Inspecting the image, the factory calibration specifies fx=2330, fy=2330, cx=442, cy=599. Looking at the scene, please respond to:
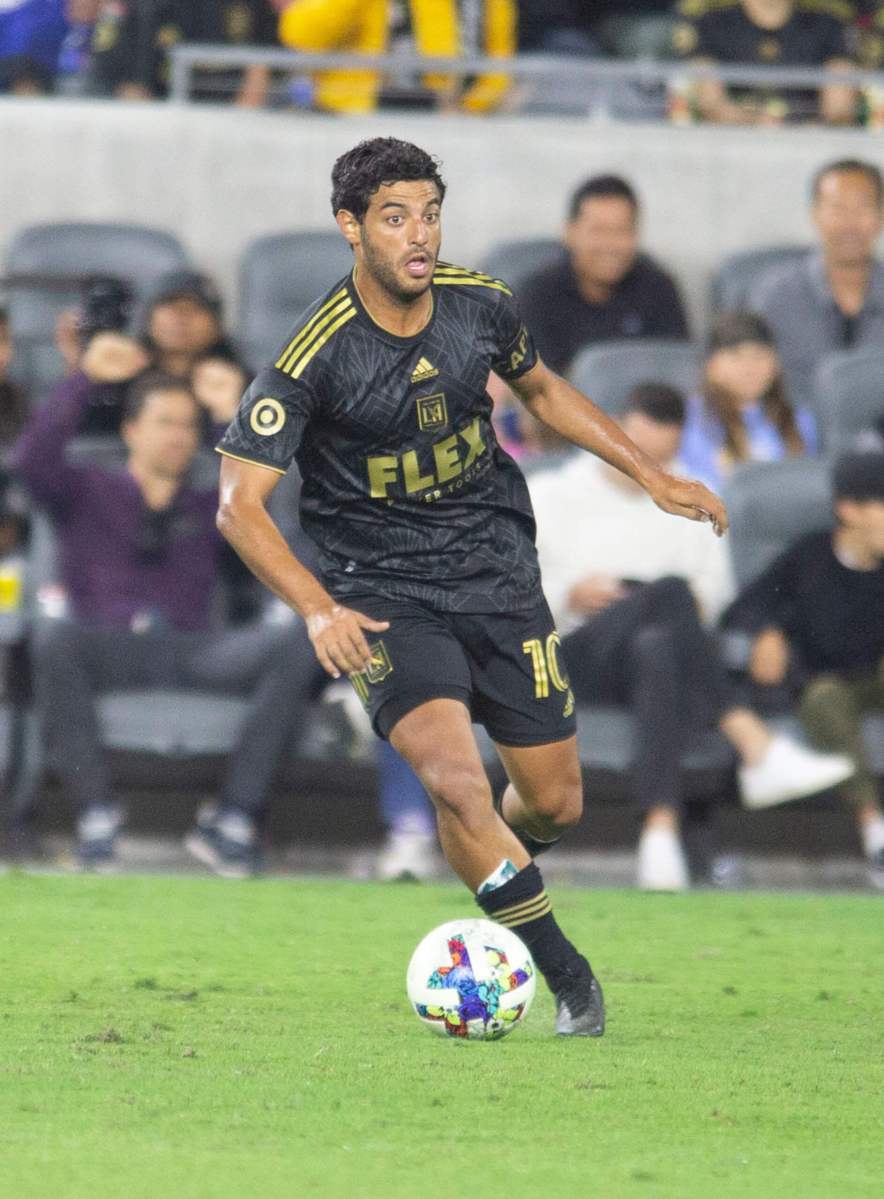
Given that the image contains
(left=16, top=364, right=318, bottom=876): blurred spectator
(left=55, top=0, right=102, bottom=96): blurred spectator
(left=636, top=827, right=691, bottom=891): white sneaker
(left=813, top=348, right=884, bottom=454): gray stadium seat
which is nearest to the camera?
(left=636, top=827, right=691, bottom=891): white sneaker

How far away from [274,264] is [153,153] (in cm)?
123

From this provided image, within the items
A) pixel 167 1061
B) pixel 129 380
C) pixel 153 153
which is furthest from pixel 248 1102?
pixel 153 153

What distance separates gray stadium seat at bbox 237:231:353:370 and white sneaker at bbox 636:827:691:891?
3.41 meters

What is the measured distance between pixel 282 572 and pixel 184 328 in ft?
17.0

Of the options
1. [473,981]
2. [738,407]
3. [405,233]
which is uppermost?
[405,233]

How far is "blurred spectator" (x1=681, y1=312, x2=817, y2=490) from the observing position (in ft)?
33.3

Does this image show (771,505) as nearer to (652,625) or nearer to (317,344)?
(652,625)

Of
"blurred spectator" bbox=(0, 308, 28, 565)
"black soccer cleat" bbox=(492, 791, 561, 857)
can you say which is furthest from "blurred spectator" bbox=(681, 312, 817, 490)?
"black soccer cleat" bbox=(492, 791, 561, 857)

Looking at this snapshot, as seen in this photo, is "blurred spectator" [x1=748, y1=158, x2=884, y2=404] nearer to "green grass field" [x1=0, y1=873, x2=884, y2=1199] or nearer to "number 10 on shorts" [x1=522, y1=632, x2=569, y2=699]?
"green grass field" [x1=0, y1=873, x2=884, y2=1199]

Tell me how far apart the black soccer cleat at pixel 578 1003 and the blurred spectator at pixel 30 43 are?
815cm

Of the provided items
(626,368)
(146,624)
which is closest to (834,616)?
(626,368)

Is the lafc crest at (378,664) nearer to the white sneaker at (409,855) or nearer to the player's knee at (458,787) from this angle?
the player's knee at (458,787)

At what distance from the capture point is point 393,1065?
197 inches

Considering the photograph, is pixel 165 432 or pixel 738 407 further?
pixel 738 407
